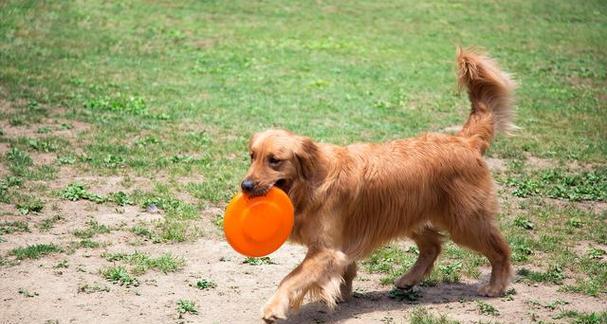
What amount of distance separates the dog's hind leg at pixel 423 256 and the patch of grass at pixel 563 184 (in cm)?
304

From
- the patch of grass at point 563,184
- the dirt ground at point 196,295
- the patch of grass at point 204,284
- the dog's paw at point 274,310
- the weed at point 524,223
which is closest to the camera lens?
the dog's paw at point 274,310

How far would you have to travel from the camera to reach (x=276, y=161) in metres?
6.02

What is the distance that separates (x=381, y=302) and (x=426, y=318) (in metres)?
0.69

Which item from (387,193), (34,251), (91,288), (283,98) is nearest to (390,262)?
(387,193)

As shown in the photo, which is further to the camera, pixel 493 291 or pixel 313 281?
pixel 493 291

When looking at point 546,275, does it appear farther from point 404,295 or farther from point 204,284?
point 204,284

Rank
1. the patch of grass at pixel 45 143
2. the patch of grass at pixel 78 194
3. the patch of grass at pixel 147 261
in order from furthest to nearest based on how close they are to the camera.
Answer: the patch of grass at pixel 45 143 → the patch of grass at pixel 78 194 → the patch of grass at pixel 147 261

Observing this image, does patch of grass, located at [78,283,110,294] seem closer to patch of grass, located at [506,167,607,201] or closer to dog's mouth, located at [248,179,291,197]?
dog's mouth, located at [248,179,291,197]

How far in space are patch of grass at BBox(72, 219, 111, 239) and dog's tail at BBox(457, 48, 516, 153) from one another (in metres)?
3.69

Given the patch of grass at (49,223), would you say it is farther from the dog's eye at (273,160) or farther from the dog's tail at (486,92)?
the dog's tail at (486,92)

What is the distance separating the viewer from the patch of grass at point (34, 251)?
288 inches

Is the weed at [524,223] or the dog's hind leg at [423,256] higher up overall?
the dog's hind leg at [423,256]

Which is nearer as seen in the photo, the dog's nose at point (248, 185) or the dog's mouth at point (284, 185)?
the dog's nose at point (248, 185)

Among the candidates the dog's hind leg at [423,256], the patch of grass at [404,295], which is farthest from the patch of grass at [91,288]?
the dog's hind leg at [423,256]
